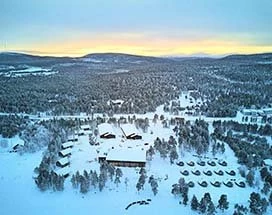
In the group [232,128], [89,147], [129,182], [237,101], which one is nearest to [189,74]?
[237,101]

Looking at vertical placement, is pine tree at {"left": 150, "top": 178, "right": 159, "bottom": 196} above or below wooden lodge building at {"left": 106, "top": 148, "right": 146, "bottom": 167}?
below

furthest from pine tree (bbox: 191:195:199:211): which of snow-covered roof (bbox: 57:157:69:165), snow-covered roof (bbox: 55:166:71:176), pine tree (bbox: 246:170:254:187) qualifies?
snow-covered roof (bbox: 57:157:69:165)

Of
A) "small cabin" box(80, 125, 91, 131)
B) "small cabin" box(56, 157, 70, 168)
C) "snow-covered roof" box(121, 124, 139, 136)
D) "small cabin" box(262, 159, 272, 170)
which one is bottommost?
"small cabin" box(56, 157, 70, 168)

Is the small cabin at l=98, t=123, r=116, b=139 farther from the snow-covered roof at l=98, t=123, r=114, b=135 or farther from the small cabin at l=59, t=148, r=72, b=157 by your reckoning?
the small cabin at l=59, t=148, r=72, b=157

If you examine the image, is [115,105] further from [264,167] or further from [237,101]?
[264,167]

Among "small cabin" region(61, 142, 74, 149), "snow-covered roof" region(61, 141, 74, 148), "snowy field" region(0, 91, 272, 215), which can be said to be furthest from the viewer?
Answer: "snow-covered roof" region(61, 141, 74, 148)
